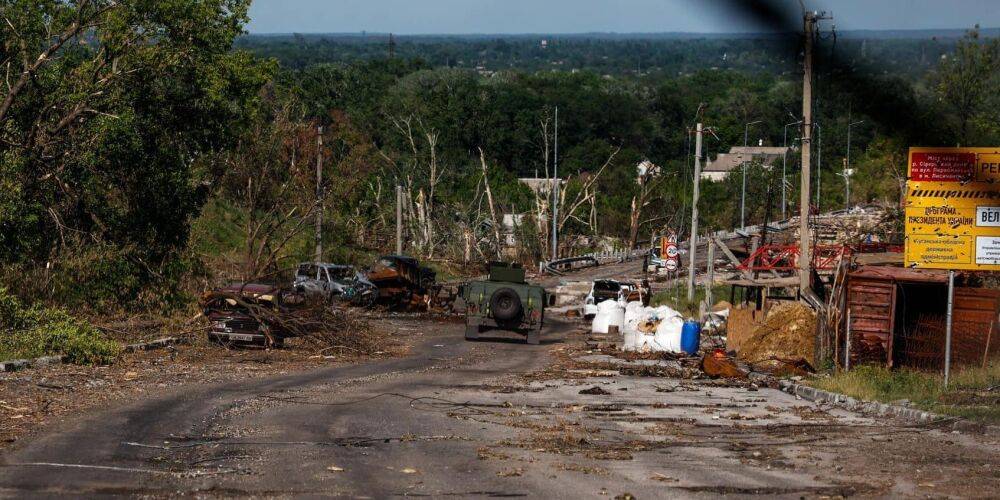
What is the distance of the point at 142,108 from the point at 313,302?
832 centimetres

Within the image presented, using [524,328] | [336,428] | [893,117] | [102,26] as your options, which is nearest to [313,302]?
[524,328]

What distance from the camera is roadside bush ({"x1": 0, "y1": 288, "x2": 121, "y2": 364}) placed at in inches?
918

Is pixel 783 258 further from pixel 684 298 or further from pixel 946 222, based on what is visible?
pixel 946 222

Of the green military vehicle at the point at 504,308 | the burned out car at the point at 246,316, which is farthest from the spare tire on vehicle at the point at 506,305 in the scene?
the burned out car at the point at 246,316

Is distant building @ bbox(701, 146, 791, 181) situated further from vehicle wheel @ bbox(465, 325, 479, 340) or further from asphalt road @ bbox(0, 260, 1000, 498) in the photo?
asphalt road @ bbox(0, 260, 1000, 498)

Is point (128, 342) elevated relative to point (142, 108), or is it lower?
lower

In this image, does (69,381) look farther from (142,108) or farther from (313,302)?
(142,108)

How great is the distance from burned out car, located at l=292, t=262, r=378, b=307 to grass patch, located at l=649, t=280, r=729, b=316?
11.2 metres

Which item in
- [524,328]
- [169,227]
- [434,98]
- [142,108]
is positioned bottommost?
[524,328]

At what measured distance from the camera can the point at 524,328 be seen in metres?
33.8

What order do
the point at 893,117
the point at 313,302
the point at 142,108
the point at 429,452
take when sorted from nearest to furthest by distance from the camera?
the point at 893,117 < the point at 429,452 < the point at 313,302 < the point at 142,108

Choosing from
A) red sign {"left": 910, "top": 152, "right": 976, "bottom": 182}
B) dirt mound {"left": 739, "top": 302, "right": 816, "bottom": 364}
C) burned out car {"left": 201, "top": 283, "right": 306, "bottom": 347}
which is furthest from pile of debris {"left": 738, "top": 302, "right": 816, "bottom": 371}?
burned out car {"left": 201, "top": 283, "right": 306, "bottom": 347}

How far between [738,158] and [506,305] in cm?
7442

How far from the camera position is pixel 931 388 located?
19844mm
